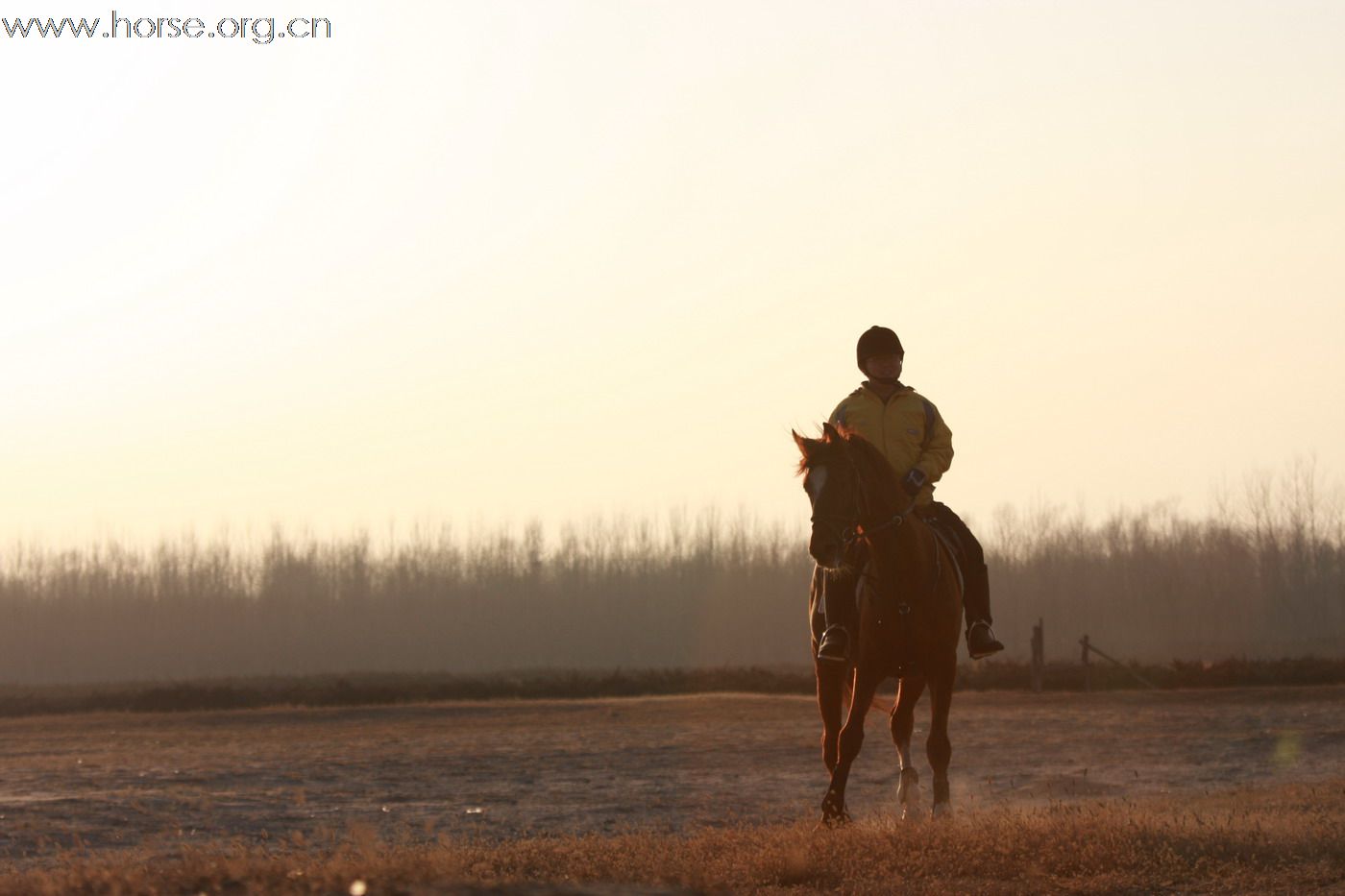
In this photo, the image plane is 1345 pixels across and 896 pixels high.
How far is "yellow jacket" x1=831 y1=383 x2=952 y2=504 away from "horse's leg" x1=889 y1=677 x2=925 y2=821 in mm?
1432

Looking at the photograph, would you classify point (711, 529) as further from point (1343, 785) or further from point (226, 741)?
point (1343, 785)

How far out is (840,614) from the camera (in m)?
12.9

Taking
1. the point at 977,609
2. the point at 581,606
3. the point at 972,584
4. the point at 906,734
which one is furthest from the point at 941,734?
the point at 581,606

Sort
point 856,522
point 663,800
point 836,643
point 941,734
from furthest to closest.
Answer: point 663,800, point 941,734, point 836,643, point 856,522

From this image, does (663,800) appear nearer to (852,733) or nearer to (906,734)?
(906,734)

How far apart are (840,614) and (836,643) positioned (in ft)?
0.76

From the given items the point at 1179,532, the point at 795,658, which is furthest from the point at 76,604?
the point at 1179,532

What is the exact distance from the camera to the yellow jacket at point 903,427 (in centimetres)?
1293

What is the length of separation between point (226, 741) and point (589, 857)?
2724cm

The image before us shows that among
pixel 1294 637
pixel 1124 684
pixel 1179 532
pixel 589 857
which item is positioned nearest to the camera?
pixel 589 857

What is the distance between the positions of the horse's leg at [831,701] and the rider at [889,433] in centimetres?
51

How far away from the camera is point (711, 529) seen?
125 metres

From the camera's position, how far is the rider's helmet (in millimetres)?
13305

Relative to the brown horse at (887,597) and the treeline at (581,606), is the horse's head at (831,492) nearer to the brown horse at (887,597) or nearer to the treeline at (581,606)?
the brown horse at (887,597)
